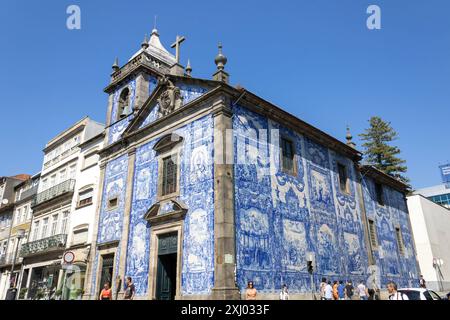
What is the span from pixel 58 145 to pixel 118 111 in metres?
9.53

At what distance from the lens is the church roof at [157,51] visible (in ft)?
64.8

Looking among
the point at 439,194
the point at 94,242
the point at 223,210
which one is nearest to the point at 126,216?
the point at 94,242

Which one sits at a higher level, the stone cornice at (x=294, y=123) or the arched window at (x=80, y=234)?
the stone cornice at (x=294, y=123)

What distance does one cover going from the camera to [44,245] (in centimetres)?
2216

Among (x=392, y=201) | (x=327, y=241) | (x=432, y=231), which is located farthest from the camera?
(x=432, y=231)

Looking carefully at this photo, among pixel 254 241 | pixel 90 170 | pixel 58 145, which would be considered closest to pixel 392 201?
pixel 254 241

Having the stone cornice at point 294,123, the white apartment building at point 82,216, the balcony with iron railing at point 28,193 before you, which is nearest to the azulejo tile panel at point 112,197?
the white apartment building at point 82,216

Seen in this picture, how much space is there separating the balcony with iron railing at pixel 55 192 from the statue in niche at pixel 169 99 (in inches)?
370

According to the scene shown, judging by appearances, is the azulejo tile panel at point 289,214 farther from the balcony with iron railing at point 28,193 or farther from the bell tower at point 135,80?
the balcony with iron railing at point 28,193

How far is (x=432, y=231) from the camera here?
84.6ft

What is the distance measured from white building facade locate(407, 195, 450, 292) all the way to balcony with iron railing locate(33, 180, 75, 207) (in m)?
23.1
